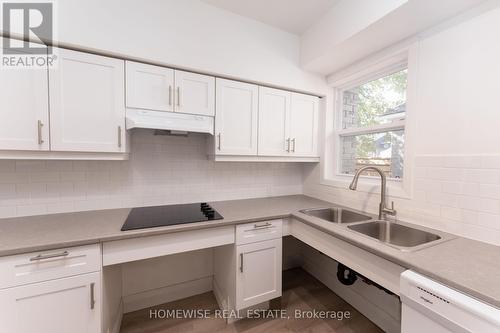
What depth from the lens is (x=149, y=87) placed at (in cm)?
156

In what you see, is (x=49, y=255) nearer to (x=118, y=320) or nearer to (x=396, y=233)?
(x=118, y=320)

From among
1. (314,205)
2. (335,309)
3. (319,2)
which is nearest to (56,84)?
(319,2)

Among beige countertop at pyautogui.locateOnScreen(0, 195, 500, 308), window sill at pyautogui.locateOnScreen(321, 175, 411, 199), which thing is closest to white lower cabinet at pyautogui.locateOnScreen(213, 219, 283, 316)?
beige countertop at pyautogui.locateOnScreen(0, 195, 500, 308)

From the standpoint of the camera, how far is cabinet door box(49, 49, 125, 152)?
1336 millimetres

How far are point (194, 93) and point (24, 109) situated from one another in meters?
1.04

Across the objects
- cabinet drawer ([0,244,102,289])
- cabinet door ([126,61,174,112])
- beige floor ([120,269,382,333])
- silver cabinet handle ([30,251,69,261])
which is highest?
cabinet door ([126,61,174,112])

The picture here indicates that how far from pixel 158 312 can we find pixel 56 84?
193 centimetres

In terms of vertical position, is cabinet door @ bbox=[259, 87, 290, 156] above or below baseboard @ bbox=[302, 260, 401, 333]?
above

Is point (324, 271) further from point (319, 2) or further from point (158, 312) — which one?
point (319, 2)

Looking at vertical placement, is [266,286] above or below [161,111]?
below

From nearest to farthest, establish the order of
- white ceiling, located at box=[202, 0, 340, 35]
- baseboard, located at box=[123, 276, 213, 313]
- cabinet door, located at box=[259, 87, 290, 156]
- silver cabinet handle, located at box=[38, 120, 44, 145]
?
silver cabinet handle, located at box=[38, 120, 44, 145] < white ceiling, located at box=[202, 0, 340, 35] < baseboard, located at box=[123, 276, 213, 313] < cabinet door, located at box=[259, 87, 290, 156]

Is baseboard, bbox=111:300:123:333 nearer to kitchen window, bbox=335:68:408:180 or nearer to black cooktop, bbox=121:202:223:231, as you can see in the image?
black cooktop, bbox=121:202:223:231

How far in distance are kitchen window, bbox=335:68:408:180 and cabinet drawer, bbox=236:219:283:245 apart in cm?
105

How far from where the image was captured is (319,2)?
5.58ft
